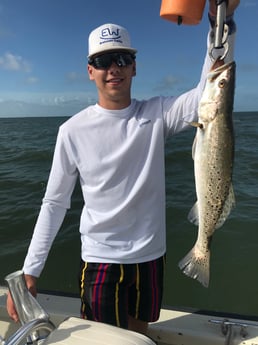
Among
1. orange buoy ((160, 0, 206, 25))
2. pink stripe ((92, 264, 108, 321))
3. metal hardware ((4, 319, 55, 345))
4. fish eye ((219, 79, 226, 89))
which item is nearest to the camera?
metal hardware ((4, 319, 55, 345))

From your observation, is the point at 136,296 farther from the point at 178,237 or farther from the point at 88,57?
the point at 178,237

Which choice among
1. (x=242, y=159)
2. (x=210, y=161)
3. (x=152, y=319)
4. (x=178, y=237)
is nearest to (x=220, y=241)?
(x=178, y=237)

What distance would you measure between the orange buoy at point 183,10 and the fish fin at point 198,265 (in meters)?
1.30

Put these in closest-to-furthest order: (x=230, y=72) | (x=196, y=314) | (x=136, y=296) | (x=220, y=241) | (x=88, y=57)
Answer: (x=230, y=72), (x=88, y=57), (x=136, y=296), (x=196, y=314), (x=220, y=241)

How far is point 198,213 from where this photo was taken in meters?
2.20

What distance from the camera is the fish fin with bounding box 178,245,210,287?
222 cm

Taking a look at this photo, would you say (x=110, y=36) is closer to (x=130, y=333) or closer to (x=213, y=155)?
(x=213, y=155)

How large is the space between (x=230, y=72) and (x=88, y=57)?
828mm

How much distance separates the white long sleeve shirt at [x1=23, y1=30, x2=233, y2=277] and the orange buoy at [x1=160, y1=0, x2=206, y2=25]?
48 centimetres

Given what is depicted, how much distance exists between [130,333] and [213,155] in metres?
0.98

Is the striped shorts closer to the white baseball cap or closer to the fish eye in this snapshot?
the fish eye

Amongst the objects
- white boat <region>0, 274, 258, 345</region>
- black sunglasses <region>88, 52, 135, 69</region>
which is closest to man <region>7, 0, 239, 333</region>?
black sunglasses <region>88, 52, 135, 69</region>

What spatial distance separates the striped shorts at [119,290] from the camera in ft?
7.23

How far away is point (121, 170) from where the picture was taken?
2.16 meters
